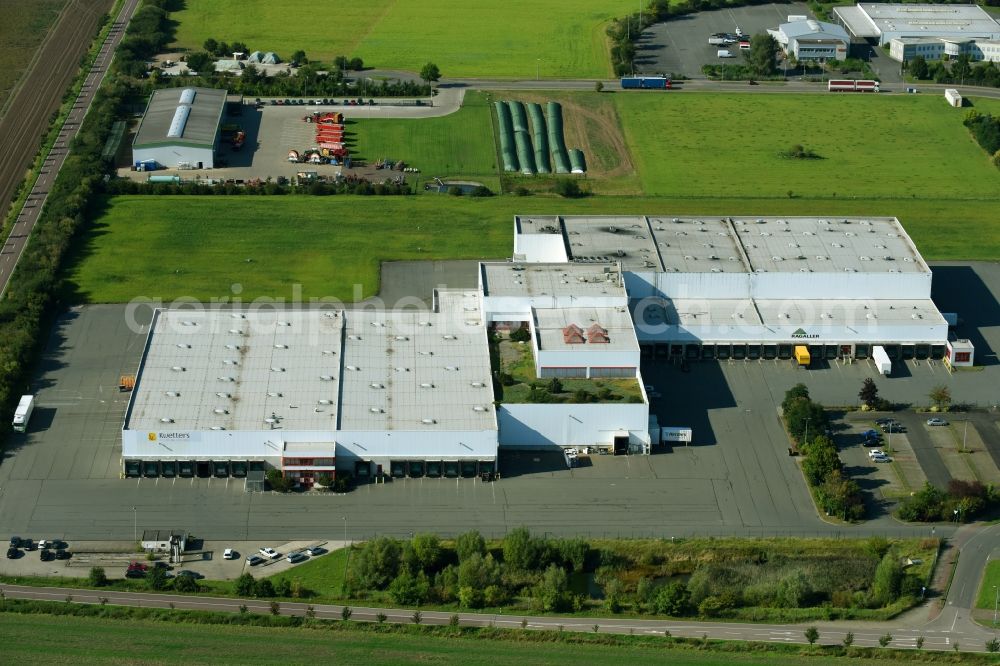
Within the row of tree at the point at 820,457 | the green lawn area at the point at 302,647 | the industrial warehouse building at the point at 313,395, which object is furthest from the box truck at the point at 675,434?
the green lawn area at the point at 302,647

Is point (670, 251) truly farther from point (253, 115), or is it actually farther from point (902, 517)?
point (253, 115)

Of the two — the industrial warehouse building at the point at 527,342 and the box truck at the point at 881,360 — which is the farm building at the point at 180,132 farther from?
the box truck at the point at 881,360

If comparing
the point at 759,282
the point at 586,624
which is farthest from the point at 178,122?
the point at 586,624

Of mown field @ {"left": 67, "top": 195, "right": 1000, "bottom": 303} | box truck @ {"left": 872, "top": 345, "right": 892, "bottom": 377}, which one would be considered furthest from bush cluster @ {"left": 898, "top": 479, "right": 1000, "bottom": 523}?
mown field @ {"left": 67, "top": 195, "right": 1000, "bottom": 303}

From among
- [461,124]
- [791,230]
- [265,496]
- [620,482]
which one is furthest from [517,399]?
[461,124]

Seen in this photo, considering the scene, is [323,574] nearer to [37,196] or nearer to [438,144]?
[37,196]
